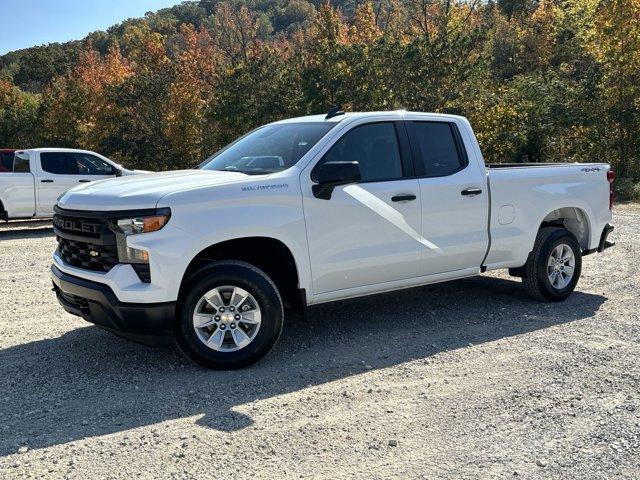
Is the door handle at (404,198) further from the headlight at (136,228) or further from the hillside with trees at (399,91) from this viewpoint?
the hillside with trees at (399,91)

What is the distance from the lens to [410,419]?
411 cm

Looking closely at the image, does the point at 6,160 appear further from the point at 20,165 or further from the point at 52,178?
the point at 52,178

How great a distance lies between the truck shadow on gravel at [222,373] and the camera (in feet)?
13.7

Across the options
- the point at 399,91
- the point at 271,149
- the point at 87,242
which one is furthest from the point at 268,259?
the point at 399,91

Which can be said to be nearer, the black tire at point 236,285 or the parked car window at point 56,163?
the black tire at point 236,285

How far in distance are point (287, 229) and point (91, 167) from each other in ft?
35.1

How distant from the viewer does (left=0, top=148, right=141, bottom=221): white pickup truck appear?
13.3 metres

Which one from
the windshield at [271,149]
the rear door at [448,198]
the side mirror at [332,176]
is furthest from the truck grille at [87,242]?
the rear door at [448,198]

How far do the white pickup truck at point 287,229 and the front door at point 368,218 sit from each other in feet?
0.04

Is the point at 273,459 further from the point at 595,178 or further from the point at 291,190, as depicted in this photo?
the point at 595,178

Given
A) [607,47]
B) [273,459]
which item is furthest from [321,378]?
[607,47]

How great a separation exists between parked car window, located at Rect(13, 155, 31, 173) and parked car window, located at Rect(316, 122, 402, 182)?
33.5ft

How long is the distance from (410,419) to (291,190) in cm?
203

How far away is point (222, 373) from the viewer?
4930 millimetres
